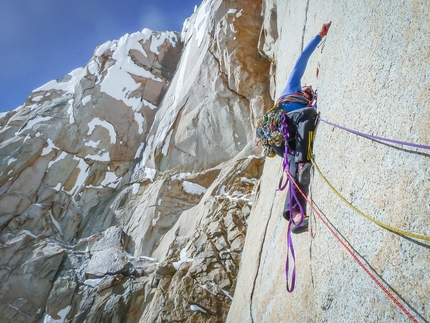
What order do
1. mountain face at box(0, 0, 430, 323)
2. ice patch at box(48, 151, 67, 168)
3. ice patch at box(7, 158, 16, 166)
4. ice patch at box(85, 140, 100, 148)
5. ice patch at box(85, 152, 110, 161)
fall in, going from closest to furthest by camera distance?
mountain face at box(0, 0, 430, 323), ice patch at box(7, 158, 16, 166), ice patch at box(85, 152, 110, 161), ice patch at box(48, 151, 67, 168), ice patch at box(85, 140, 100, 148)

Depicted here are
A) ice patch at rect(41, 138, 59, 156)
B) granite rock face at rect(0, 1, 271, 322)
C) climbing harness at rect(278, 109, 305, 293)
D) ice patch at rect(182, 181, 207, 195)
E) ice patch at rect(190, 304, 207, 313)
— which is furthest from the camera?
ice patch at rect(41, 138, 59, 156)

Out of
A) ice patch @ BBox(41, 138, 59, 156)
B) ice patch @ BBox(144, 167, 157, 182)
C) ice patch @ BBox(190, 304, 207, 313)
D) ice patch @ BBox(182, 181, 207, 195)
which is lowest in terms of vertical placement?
ice patch @ BBox(190, 304, 207, 313)

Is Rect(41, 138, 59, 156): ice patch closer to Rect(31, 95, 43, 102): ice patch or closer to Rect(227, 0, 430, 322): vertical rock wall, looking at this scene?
Rect(31, 95, 43, 102): ice patch

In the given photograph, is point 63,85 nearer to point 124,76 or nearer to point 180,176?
point 124,76

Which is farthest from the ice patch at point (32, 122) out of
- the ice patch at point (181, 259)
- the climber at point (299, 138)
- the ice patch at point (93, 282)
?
the climber at point (299, 138)

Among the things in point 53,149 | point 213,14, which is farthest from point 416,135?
point 53,149

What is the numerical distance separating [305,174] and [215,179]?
890 cm

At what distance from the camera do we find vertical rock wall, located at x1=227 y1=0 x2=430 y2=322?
6.34ft

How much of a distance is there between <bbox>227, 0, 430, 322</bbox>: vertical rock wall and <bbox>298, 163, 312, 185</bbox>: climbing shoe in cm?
24

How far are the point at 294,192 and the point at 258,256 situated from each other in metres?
1.99

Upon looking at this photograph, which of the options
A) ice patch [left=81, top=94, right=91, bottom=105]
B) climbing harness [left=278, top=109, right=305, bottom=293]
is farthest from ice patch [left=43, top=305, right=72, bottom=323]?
ice patch [left=81, top=94, right=91, bottom=105]

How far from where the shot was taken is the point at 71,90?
81.3ft

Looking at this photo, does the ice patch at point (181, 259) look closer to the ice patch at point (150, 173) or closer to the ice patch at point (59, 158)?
the ice patch at point (150, 173)

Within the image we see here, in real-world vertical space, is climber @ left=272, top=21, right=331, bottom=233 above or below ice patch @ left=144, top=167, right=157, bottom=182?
below
